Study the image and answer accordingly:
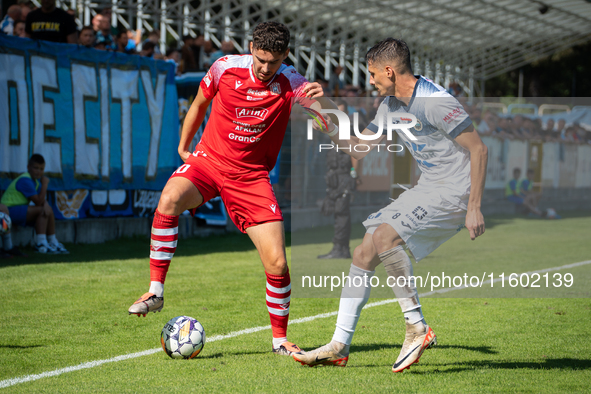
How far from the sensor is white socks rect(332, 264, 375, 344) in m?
4.73

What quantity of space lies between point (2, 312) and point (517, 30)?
30.5 metres

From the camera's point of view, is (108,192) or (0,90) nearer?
(0,90)

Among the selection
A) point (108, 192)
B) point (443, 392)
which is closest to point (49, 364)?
point (443, 392)

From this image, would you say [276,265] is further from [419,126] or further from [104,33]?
[104,33]

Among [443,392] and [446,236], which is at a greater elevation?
[446,236]

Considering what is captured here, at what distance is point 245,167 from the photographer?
5207 millimetres

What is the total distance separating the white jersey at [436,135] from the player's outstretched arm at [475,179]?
12cm

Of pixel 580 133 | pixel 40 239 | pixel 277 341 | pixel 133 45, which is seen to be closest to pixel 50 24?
pixel 133 45

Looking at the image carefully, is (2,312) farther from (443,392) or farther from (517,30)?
(517,30)

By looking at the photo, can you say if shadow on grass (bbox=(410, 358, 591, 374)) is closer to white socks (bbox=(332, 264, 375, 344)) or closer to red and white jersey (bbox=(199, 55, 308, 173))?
white socks (bbox=(332, 264, 375, 344))

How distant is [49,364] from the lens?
15.8ft

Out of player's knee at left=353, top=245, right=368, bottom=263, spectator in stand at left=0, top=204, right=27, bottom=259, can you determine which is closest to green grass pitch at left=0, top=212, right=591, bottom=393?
spectator in stand at left=0, top=204, right=27, bottom=259

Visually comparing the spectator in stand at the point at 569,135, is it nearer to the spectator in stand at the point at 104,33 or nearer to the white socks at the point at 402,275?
the spectator in stand at the point at 104,33

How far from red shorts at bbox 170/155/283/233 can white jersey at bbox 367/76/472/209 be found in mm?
949
